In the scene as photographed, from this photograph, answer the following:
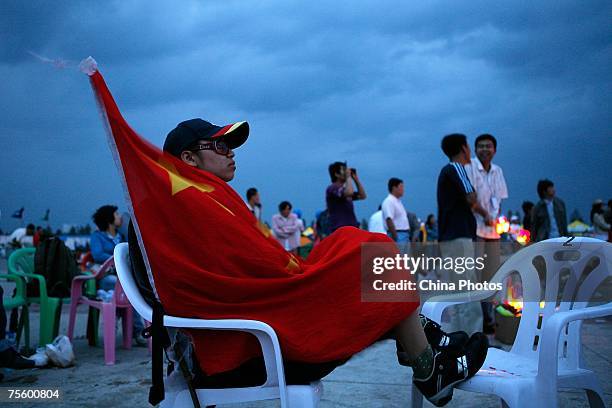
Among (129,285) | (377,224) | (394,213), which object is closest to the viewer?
(129,285)

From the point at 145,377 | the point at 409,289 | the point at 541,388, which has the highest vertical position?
the point at 409,289

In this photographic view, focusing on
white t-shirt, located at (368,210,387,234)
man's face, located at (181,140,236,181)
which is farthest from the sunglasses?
white t-shirt, located at (368,210,387,234)

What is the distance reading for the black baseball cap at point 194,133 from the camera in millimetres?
2115

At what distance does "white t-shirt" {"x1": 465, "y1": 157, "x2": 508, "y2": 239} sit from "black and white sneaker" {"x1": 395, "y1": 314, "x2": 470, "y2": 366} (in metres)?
2.87

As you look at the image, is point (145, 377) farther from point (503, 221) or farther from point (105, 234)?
point (503, 221)

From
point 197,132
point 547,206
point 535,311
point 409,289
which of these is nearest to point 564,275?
point 535,311

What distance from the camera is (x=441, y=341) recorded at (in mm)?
2025

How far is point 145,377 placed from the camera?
3.86 metres

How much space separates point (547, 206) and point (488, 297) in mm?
5887

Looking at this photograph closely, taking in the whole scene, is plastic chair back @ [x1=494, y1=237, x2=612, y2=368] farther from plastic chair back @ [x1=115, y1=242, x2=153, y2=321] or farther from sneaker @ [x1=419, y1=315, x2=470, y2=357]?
plastic chair back @ [x1=115, y1=242, x2=153, y2=321]

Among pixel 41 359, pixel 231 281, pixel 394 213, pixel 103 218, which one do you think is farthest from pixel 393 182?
pixel 231 281

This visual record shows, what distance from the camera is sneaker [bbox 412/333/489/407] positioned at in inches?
74.3

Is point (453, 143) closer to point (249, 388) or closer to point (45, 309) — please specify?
point (249, 388)

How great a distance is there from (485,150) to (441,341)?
3432 millimetres
